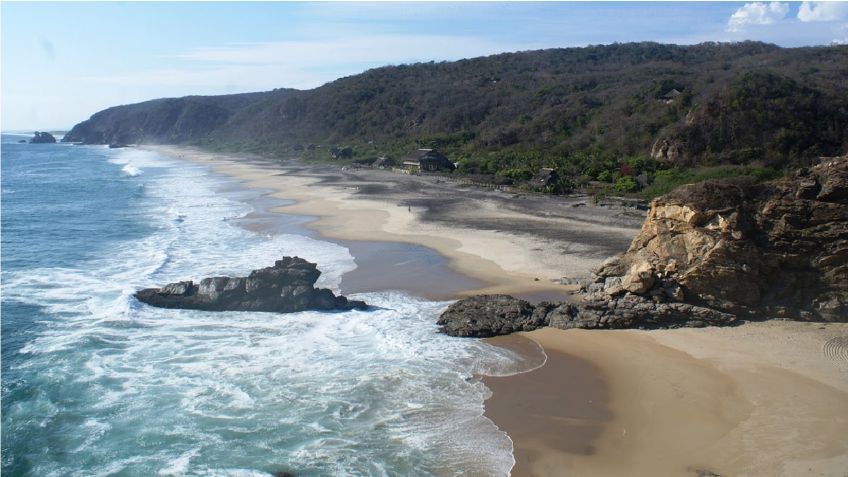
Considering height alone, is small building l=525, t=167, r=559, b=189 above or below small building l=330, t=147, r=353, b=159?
below

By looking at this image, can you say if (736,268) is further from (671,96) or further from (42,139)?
(42,139)

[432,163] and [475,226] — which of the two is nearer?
[475,226]

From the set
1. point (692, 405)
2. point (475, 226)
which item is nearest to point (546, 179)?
point (475, 226)

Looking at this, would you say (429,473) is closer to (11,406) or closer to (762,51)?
(11,406)

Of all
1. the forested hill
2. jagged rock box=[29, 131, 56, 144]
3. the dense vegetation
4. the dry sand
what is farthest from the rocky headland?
jagged rock box=[29, 131, 56, 144]

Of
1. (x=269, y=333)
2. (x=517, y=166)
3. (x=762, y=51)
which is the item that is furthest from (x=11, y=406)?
(x=762, y=51)

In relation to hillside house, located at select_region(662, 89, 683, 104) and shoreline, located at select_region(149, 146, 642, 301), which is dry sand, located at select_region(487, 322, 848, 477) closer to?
shoreline, located at select_region(149, 146, 642, 301)
